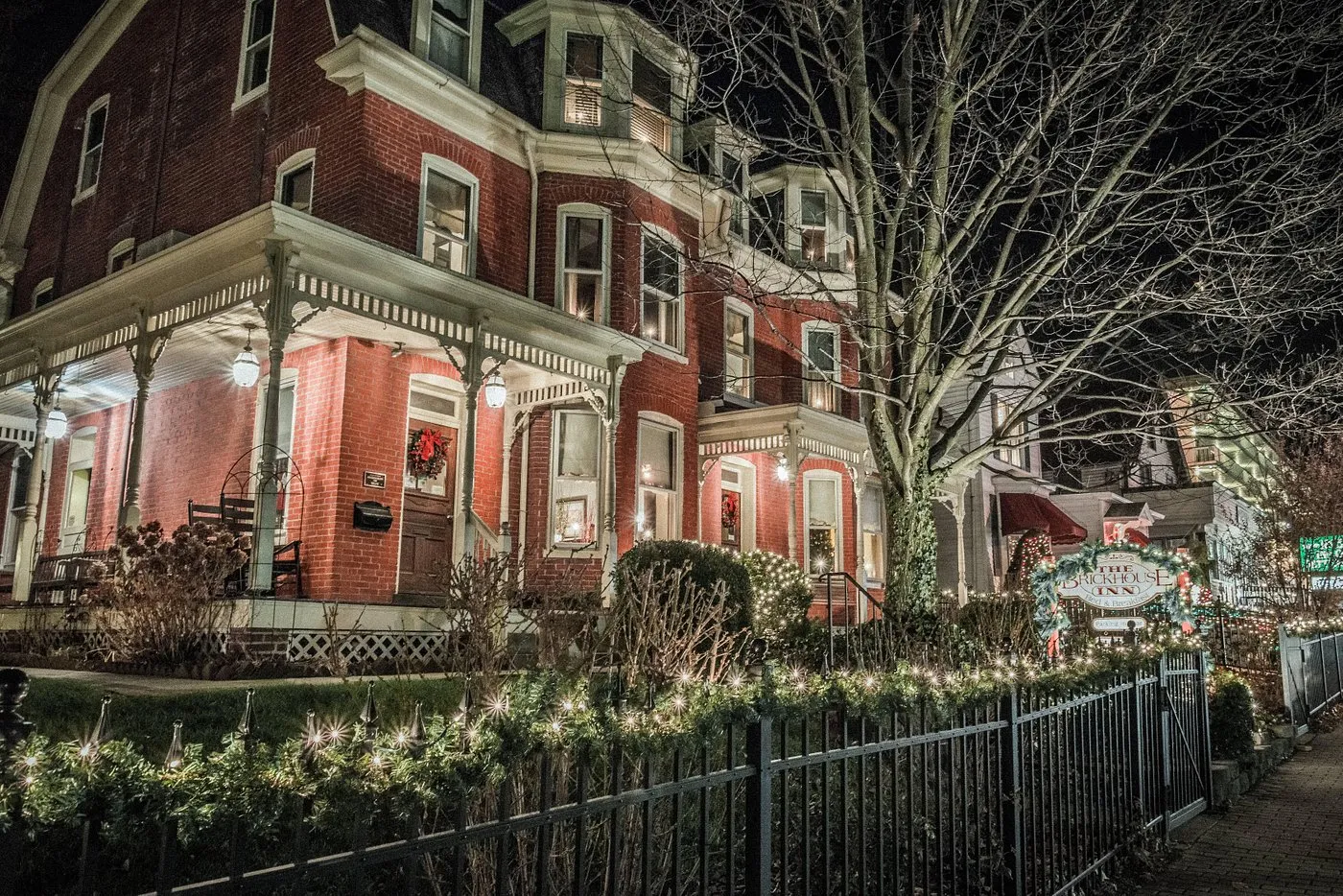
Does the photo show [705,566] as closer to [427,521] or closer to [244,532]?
[427,521]

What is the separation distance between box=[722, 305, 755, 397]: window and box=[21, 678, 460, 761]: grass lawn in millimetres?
12843

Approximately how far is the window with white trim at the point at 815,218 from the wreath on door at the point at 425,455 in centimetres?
1084

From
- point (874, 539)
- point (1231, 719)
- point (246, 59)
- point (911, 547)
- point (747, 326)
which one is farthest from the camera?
point (874, 539)

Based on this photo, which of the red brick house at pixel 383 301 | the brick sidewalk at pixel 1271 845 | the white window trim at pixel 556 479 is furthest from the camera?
the white window trim at pixel 556 479

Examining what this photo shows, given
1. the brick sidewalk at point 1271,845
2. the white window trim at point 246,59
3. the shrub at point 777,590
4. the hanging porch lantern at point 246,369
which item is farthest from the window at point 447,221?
the brick sidewalk at point 1271,845

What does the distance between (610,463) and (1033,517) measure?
56.9ft

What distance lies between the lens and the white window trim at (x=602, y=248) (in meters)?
15.9

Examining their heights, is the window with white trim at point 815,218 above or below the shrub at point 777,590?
above

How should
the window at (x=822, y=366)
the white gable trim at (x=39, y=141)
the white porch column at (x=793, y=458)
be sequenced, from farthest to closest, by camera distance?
the window at (x=822, y=366) → the white gable trim at (x=39, y=141) → the white porch column at (x=793, y=458)

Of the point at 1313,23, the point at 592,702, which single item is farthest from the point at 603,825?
the point at 1313,23

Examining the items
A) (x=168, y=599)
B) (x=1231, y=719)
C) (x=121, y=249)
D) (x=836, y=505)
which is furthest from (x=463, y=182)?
(x=1231, y=719)

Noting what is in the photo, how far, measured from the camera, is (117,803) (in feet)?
7.04

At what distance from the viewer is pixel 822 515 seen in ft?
70.3

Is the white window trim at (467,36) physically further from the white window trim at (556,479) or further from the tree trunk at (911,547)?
the tree trunk at (911,547)
